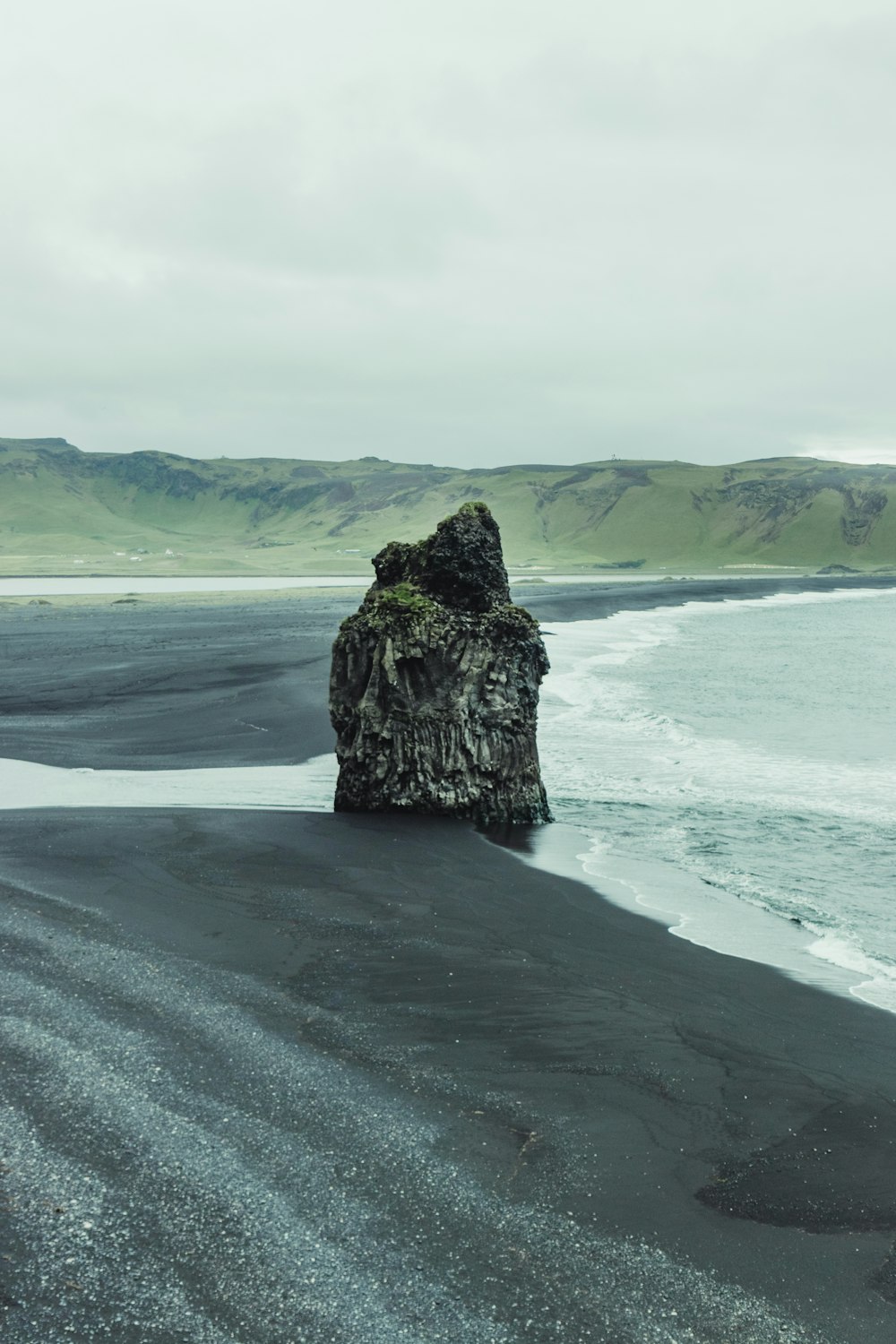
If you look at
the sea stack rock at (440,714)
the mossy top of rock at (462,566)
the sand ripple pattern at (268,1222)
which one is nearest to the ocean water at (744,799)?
the sea stack rock at (440,714)

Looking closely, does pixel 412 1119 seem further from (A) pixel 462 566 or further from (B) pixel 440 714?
(A) pixel 462 566

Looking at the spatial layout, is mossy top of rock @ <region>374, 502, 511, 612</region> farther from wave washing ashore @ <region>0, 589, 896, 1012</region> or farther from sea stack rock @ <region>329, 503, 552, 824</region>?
wave washing ashore @ <region>0, 589, 896, 1012</region>

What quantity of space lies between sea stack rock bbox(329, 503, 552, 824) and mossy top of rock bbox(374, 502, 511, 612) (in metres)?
0.78

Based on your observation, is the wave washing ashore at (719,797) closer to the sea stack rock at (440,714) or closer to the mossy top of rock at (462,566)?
the sea stack rock at (440,714)

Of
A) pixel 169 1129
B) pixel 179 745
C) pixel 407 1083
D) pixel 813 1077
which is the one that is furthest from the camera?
pixel 179 745

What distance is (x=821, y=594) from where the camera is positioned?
13012cm

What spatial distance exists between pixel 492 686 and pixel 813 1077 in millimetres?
8781

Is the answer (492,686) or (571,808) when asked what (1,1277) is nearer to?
(492,686)

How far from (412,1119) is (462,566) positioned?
11.5 metres

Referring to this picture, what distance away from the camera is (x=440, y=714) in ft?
49.2

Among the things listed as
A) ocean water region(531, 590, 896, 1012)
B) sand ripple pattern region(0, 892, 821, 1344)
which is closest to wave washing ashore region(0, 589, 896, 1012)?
ocean water region(531, 590, 896, 1012)

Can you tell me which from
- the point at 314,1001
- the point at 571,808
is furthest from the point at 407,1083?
the point at 571,808

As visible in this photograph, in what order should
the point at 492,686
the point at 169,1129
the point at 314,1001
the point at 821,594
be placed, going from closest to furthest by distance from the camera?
the point at 169,1129, the point at 314,1001, the point at 492,686, the point at 821,594

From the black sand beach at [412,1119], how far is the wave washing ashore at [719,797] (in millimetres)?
1349
